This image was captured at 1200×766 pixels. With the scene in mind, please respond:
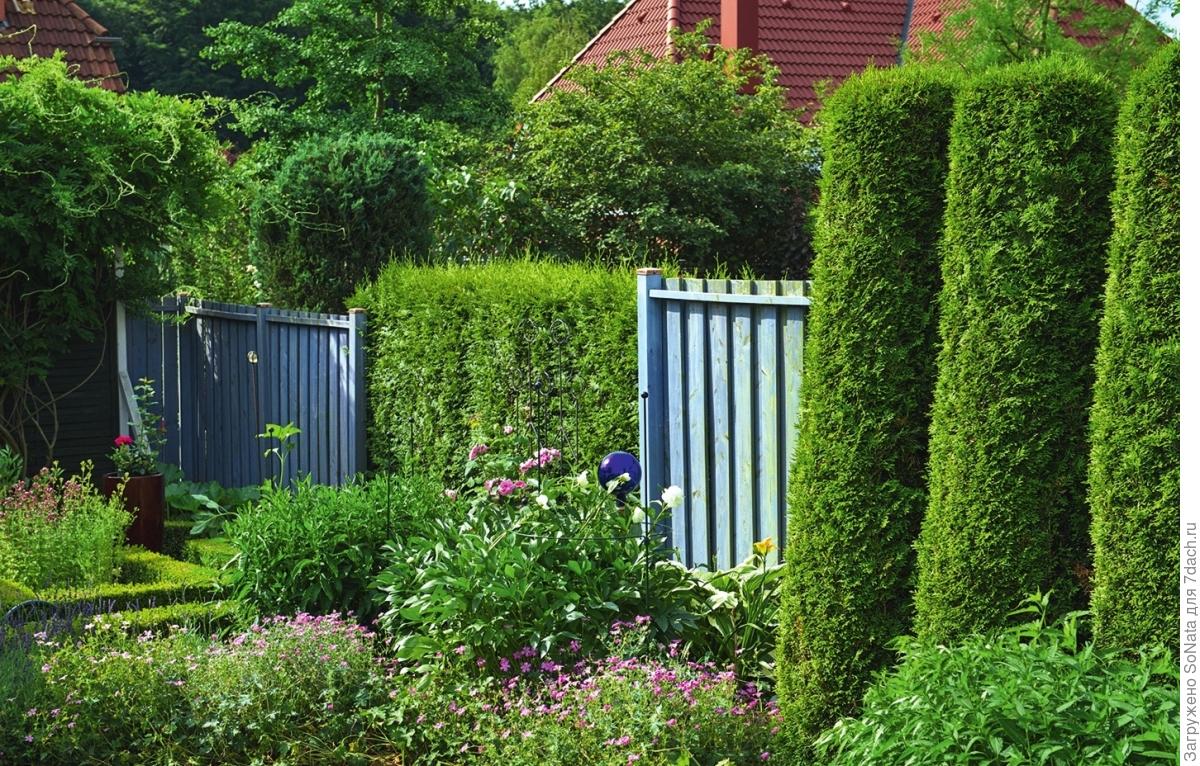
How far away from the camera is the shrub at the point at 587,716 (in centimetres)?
440

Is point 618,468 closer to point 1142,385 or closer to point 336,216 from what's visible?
point 1142,385

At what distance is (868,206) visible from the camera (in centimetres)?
447

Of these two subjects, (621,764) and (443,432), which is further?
(443,432)

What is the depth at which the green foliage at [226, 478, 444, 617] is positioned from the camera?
6.06 metres

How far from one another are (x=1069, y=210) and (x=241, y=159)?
418 inches

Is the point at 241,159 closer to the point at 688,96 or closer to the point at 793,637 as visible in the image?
the point at 688,96

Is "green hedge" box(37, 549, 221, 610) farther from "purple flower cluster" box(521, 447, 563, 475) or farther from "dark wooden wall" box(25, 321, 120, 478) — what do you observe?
"dark wooden wall" box(25, 321, 120, 478)

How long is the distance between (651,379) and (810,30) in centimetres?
1209

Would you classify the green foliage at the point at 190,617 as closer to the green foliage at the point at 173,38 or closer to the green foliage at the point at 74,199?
the green foliage at the point at 74,199

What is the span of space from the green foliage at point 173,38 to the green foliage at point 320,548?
84.9 feet

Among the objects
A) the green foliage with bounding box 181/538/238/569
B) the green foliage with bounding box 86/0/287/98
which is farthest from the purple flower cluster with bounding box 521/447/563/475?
the green foliage with bounding box 86/0/287/98

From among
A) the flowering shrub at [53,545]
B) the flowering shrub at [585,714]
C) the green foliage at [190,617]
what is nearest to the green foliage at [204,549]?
the flowering shrub at [53,545]

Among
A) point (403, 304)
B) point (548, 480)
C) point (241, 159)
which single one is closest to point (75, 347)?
point (403, 304)

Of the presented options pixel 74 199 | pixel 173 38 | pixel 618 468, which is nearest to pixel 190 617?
pixel 618 468
